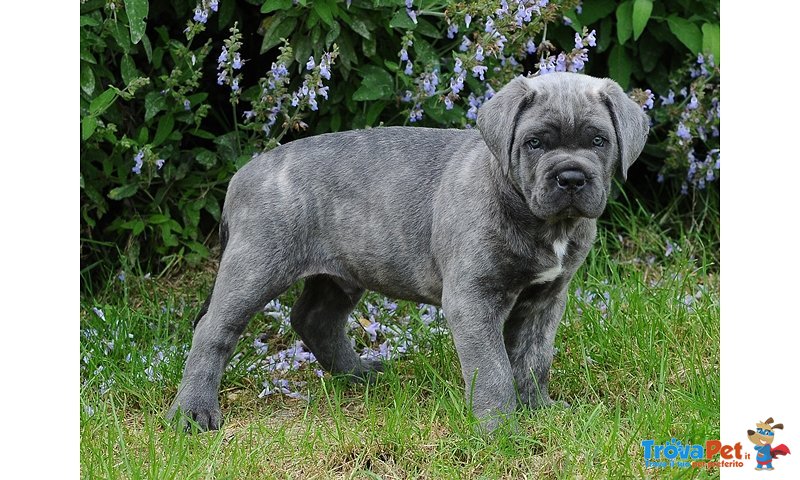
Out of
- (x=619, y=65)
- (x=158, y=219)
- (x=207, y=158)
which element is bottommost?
(x=158, y=219)

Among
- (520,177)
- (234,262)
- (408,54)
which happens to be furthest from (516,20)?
(234,262)

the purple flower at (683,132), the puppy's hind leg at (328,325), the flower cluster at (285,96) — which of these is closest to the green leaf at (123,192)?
the flower cluster at (285,96)

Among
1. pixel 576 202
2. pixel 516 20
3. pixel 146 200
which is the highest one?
pixel 516 20

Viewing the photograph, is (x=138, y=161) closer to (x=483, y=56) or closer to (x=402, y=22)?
(x=402, y=22)

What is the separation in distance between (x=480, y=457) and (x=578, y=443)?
38 centimetres

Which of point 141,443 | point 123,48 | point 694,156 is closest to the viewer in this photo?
point 141,443

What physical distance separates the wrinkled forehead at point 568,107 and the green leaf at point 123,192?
250cm

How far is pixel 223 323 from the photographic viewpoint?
484 centimetres

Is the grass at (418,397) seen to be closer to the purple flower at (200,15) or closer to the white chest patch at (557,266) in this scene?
the white chest patch at (557,266)

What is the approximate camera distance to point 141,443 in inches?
177

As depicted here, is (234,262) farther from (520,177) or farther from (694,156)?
(694,156)

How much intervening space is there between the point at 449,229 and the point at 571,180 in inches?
25.3

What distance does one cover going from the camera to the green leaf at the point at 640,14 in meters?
6.01
